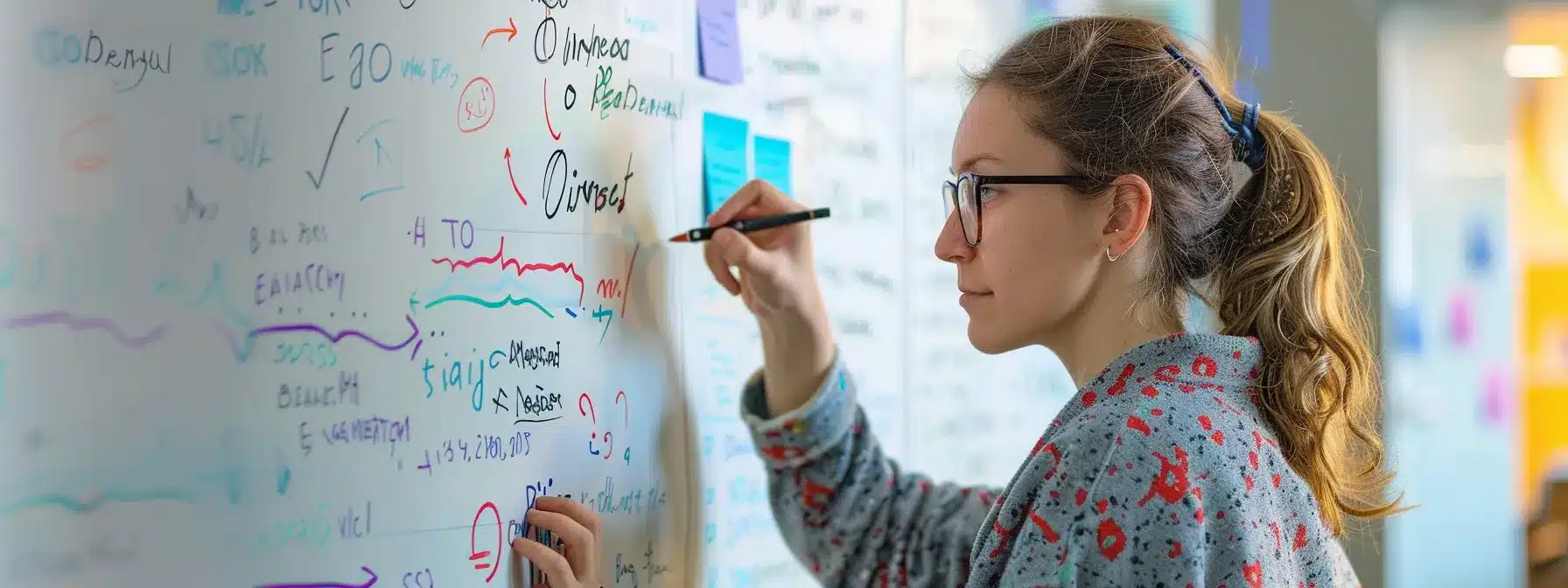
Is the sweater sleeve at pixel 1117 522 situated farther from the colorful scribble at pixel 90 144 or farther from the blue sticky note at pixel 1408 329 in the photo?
the blue sticky note at pixel 1408 329

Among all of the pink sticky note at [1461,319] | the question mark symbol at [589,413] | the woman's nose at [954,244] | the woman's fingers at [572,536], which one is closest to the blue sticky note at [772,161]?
the woman's nose at [954,244]

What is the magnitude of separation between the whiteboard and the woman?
0.38 feet

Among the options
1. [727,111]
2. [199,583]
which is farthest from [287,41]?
[727,111]

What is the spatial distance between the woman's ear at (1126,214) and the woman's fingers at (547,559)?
21.0 inches

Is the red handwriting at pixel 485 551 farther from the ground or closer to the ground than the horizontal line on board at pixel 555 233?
closer to the ground

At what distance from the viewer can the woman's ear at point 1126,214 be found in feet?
3.47

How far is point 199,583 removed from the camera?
85 cm

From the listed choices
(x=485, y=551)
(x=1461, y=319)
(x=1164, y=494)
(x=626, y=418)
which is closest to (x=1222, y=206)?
(x=1164, y=494)

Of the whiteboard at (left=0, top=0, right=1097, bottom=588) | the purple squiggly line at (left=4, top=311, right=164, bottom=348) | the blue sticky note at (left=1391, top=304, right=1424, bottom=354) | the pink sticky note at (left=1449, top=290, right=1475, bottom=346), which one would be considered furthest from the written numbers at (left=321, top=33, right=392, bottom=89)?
the pink sticky note at (left=1449, top=290, right=1475, bottom=346)

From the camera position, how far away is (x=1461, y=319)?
3066 millimetres

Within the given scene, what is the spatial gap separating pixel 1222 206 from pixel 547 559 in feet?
2.16

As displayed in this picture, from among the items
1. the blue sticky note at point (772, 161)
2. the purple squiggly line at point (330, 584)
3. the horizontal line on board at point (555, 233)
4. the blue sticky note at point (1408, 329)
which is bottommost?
the purple squiggly line at point (330, 584)

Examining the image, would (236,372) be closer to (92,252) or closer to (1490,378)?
(92,252)

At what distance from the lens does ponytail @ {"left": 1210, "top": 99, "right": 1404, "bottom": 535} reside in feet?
3.60
